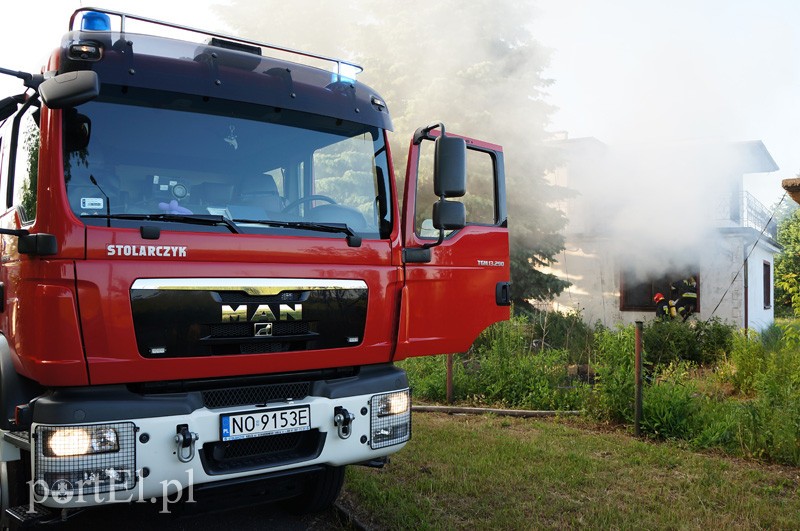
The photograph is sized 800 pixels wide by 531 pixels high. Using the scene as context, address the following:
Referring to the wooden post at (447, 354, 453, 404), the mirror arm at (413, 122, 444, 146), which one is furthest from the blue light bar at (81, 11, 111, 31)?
the wooden post at (447, 354, 453, 404)

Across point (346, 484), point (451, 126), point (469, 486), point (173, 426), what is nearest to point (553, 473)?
point (469, 486)

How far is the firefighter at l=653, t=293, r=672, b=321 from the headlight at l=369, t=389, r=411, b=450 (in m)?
10.5

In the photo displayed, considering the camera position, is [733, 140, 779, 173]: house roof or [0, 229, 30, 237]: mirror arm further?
[733, 140, 779, 173]: house roof

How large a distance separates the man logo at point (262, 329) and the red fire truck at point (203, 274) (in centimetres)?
1

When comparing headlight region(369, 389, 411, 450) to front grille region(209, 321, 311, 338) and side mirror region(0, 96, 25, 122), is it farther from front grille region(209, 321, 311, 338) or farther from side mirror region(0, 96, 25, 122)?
side mirror region(0, 96, 25, 122)

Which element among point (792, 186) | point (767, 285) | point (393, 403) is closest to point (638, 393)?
point (393, 403)

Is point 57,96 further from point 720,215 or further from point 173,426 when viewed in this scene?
point 720,215

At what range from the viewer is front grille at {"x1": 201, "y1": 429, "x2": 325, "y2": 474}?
329cm

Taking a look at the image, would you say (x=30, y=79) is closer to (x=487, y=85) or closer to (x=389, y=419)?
(x=389, y=419)

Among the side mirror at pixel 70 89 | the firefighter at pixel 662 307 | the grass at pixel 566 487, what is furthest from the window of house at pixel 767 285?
the side mirror at pixel 70 89

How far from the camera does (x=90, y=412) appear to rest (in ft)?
9.75

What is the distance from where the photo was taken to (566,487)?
14.9 feet

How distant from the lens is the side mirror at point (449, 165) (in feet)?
12.8

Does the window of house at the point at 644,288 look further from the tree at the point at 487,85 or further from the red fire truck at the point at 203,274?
the red fire truck at the point at 203,274
